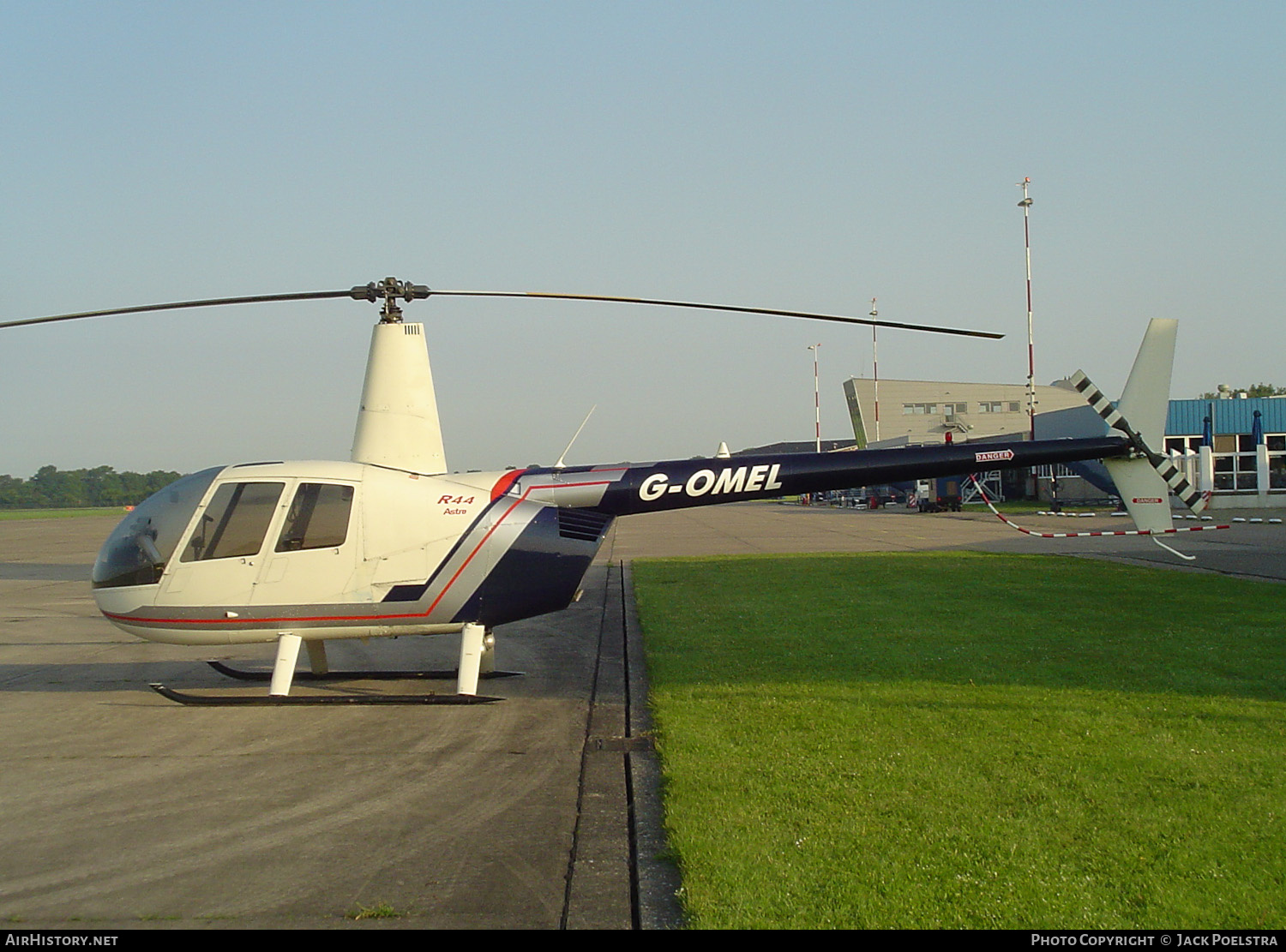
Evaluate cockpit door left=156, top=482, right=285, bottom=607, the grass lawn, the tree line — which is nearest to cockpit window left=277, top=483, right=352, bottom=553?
cockpit door left=156, top=482, right=285, bottom=607

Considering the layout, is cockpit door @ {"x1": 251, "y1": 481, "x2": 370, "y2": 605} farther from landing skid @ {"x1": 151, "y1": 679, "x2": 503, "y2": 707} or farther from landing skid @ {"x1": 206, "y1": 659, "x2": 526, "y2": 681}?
landing skid @ {"x1": 206, "y1": 659, "x2": 526, "y2": 681}

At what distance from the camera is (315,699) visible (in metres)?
8.30

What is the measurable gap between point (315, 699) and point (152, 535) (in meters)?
2.27

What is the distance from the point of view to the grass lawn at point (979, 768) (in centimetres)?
410

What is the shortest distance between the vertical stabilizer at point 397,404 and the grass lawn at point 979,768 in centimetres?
337

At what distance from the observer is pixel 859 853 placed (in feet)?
15.0

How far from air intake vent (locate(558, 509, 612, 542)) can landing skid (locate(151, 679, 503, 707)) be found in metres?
1.78

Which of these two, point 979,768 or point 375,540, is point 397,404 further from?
point 979,768

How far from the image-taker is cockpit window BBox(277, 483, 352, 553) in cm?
867

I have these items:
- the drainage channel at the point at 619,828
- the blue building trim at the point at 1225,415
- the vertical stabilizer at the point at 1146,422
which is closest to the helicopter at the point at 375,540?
the vertical stabilizer at the point at 1146,422

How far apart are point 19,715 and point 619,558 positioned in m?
17.4

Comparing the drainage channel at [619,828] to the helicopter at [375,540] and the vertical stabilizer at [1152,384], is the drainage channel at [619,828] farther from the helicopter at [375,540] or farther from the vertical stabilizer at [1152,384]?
the vertical stabilizer at [1152,384]

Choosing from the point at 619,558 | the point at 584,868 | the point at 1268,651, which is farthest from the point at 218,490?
Result: the point at 619,558

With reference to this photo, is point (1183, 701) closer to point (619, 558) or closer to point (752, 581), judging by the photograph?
point (752, 581)
